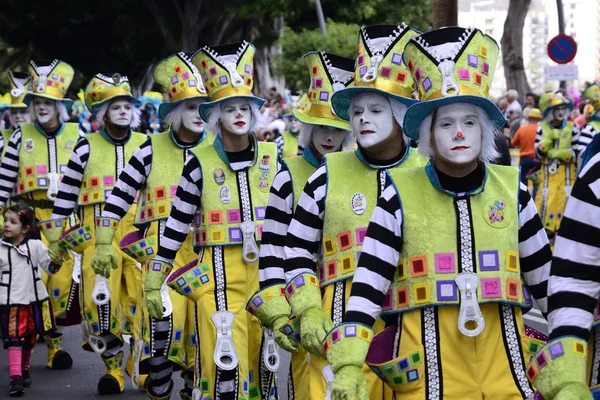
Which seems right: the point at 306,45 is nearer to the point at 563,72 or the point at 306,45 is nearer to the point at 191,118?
the point at 563,72

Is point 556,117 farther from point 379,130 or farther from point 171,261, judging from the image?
point 379,130

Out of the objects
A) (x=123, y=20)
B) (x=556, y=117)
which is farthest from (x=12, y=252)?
(x=123, y=20)

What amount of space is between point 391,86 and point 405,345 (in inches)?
53.6

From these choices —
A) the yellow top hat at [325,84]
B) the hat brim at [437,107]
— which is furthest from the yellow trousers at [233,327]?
the hat brim at [437,107]

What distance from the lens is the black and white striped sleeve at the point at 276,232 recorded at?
6078mm

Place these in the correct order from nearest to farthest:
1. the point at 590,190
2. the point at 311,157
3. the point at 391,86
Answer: the point at 590,190
the point at 391,86
the point at 311,157

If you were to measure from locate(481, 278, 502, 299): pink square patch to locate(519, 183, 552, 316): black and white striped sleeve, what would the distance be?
0.19 metres

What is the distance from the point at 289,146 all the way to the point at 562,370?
13.0 metres

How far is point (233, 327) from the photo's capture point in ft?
23.1

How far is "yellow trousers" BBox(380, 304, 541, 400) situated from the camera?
15.1 feet

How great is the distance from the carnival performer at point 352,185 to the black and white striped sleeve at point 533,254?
98 cm

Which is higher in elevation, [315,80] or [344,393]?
[315,80]

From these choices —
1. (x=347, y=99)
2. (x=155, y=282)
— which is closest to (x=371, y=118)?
(x=347, y=99)

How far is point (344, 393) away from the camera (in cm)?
423
